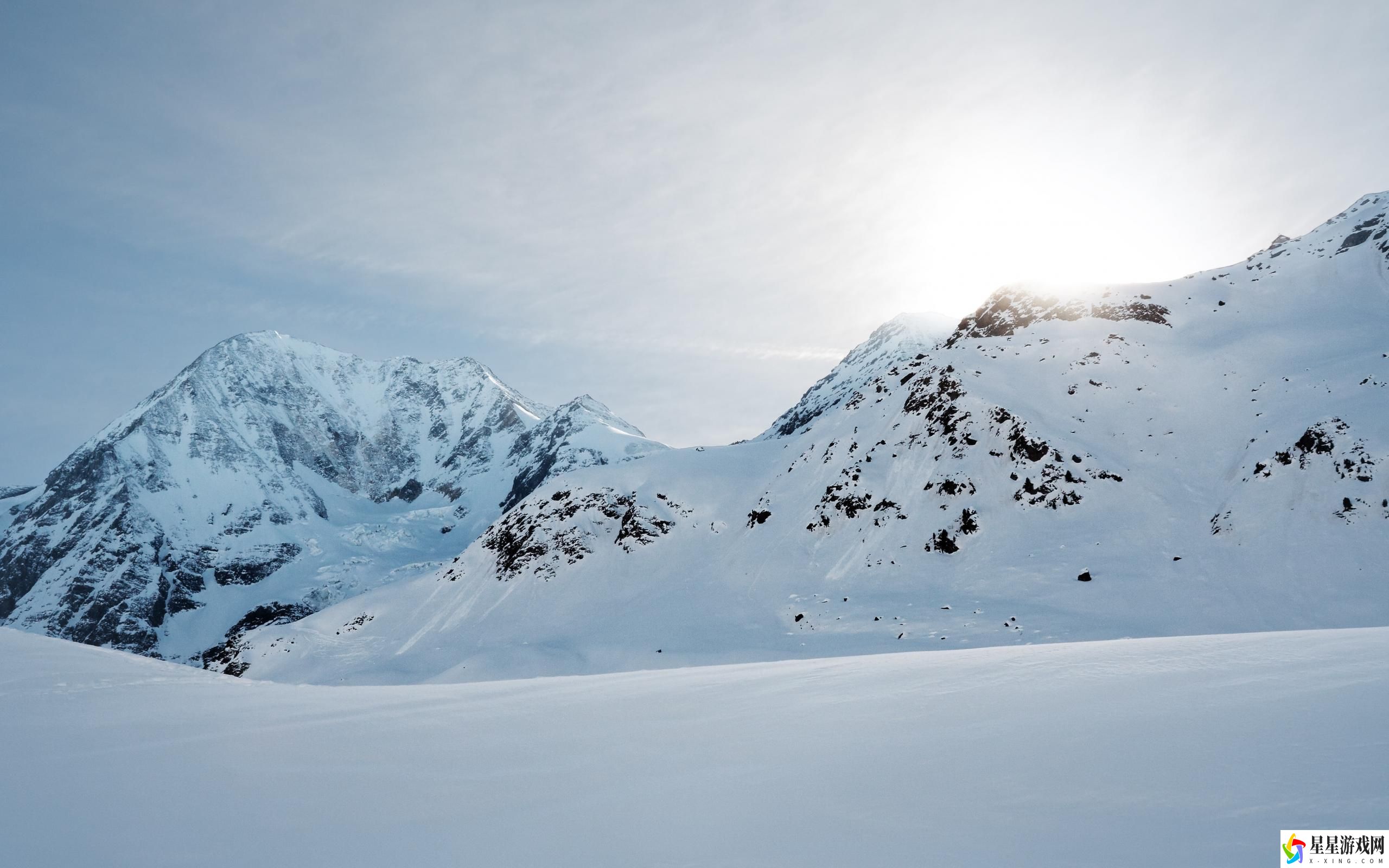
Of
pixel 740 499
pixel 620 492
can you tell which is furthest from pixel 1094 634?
pixel 620 492

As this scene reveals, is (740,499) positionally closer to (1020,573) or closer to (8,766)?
(1020,573)

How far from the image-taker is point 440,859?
142 inches

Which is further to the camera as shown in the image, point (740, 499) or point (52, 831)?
point (740, 499)

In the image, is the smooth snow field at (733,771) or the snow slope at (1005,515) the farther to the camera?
the snow slope at (1005,515)

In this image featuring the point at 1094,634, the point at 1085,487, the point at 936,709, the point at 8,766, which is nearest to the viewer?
the point at 8,766

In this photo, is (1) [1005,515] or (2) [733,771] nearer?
(2) [733,771]

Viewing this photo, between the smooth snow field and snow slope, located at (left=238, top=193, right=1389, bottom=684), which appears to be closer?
the smooth snow field

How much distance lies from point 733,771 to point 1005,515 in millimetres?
37424

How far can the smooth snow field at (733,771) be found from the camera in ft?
11.4

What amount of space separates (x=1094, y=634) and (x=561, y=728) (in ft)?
85.7

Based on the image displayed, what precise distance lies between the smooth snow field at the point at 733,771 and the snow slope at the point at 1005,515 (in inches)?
911

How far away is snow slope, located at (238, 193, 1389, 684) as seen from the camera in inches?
1125

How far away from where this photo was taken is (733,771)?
4910mm

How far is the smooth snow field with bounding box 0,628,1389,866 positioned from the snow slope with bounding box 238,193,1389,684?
2315 cm
